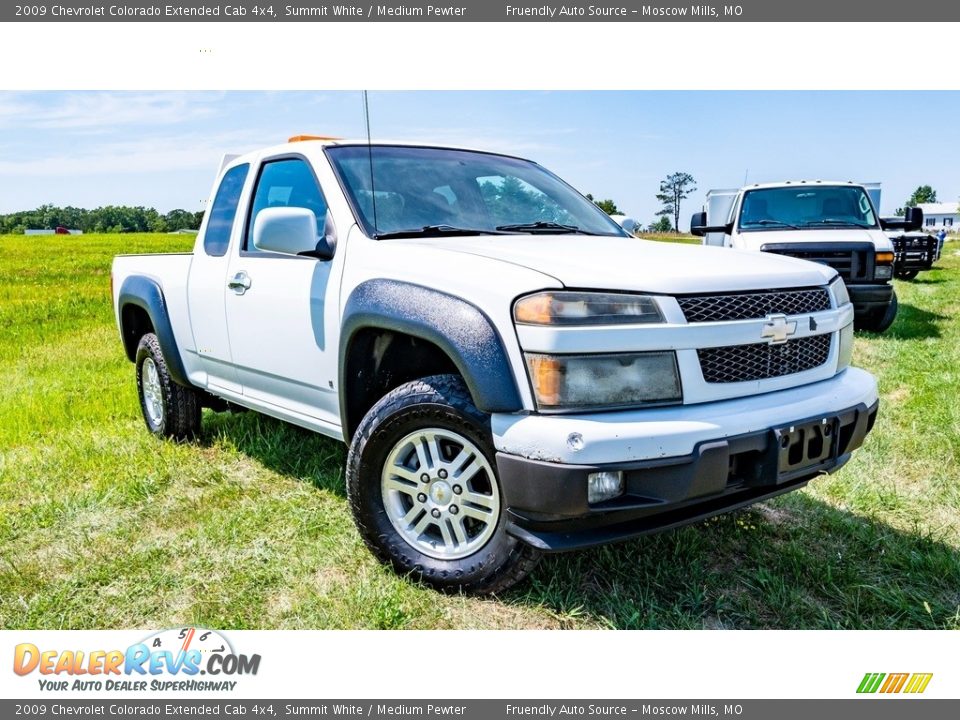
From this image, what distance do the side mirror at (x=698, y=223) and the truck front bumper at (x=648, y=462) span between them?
664cm

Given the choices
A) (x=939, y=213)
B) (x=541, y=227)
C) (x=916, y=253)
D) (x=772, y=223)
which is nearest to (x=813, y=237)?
(x=772, y=223)

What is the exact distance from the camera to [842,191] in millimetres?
9656

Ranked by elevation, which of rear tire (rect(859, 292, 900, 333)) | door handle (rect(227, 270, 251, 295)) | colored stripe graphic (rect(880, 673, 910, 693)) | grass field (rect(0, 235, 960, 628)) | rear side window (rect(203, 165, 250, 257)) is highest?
rear side window (rect(203, 165, 250, 257))

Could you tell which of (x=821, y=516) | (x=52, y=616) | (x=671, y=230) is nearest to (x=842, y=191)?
(x=671, y=230)

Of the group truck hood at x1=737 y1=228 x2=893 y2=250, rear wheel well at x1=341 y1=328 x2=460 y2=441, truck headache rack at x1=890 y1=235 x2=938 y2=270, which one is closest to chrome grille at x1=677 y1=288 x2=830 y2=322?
rear wheel well at x1=341 y1=328 x2=460 y2=441

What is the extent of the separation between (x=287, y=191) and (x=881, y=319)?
25.1 ft

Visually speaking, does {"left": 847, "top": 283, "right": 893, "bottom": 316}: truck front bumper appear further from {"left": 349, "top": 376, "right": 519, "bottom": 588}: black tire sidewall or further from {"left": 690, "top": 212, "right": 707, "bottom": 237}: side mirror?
{"left": 349, "top": 376, "right": 519, "bottom": 588}: black tire sidewall

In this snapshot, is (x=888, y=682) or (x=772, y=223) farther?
(x=772, y=223)

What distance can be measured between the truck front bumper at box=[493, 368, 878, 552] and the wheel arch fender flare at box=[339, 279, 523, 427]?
0.38 feet

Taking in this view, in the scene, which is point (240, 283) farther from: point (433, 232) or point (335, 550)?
point (335, 550)

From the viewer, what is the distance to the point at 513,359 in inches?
96.7

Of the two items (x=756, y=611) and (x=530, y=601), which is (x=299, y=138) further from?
(x=756, y=611)

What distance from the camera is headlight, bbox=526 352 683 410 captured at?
2396 millimetres

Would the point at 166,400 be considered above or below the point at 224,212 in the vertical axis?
below
